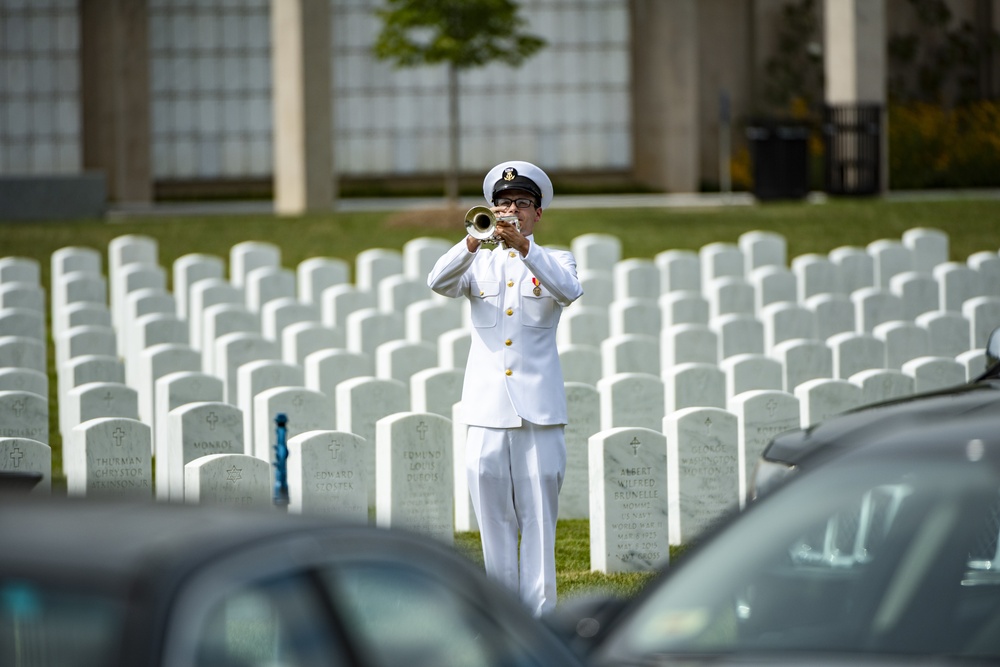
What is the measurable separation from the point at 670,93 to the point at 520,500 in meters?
24.5

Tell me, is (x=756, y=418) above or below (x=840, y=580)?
below

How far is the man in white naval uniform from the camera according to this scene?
5602mm

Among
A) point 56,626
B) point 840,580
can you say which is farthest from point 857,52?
point 56,626

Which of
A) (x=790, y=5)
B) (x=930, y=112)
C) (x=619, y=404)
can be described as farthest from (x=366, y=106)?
(x=619, y=404)

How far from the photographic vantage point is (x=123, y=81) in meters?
28.5

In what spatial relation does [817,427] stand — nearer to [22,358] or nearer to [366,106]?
[22,358]

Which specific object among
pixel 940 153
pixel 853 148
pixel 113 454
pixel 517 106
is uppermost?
pixel 517 106

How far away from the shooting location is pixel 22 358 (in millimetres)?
10586

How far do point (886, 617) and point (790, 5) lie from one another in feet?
91.6

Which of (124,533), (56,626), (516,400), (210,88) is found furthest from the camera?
(210,88)

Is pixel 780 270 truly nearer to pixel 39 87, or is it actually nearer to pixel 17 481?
pixel 17 481

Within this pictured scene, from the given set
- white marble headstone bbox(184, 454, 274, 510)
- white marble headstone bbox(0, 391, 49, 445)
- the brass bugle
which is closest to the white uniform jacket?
the brass bugle

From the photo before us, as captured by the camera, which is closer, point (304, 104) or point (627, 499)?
point (627, 499)

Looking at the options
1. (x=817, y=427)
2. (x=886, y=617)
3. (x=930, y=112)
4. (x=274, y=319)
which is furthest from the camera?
(x=930, y=112)
